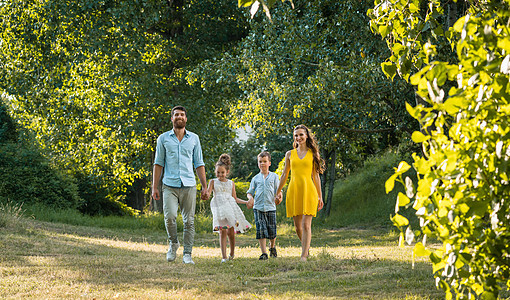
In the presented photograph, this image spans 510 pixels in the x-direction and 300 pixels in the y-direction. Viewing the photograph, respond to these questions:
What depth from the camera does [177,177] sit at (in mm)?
7578

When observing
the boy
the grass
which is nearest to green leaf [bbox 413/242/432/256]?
the grass

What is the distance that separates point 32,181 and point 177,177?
10.9m

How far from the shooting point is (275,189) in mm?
8852

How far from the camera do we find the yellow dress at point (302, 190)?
24.8 ft

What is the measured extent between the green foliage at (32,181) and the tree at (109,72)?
1.00 meters

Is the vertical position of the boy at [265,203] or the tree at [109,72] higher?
the tree at [109,72]

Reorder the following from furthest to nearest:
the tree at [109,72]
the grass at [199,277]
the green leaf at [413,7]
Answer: the tree at [109,72], the grass at [199,277], the green leaf at [413,7]

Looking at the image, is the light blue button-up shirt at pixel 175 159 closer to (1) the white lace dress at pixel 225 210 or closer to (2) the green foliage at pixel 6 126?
(1) the white lace dress at pixel 225 210

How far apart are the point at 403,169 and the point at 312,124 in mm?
10269

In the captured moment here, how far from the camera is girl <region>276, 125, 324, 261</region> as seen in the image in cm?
756

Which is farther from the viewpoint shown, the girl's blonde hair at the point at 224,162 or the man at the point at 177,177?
the girl's blonde hair at the point at 224,162

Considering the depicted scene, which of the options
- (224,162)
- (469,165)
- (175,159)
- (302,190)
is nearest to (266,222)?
(224,162)

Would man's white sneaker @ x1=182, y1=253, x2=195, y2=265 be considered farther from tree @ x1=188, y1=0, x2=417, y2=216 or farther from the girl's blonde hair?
tree @ x1=188, y1=0, x2=417, y2=216

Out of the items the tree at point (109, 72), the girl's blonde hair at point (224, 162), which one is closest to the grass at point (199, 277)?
the girl's blonde hair at point (224, 162)
